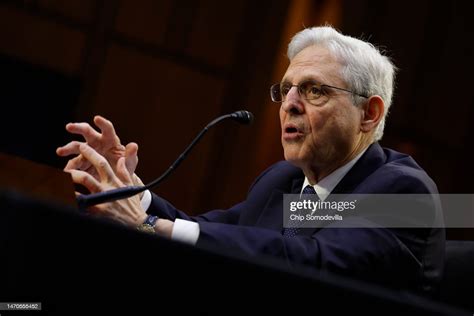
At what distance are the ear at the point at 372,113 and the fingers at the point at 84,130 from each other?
2.75 feet

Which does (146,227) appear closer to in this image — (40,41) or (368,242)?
(368,242)

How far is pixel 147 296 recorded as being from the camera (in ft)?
2.38

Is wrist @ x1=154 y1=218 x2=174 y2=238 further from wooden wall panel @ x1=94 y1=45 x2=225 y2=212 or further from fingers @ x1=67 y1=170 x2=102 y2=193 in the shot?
wooden wall panel @ x1=94 y1=45 x2=225 y2=212

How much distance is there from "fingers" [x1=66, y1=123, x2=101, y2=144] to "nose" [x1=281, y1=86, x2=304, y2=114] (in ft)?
2.00

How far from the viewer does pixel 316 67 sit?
7.26ft

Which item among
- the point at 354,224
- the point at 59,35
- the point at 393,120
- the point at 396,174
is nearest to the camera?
the point at 354,224

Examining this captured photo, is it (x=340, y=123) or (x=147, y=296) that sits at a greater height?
(x=340, y=123)

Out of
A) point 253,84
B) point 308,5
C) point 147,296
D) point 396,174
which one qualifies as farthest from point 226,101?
point 147,296

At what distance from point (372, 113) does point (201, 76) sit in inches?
96.0

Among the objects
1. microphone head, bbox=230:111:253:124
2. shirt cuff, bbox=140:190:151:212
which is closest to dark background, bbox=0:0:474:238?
shirt cuff, bbox=140:190:151:212

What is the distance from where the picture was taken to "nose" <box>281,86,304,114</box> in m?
2.23

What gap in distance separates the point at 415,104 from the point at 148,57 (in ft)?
6.28

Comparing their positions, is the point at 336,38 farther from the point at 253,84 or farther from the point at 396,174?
the point at 253,84

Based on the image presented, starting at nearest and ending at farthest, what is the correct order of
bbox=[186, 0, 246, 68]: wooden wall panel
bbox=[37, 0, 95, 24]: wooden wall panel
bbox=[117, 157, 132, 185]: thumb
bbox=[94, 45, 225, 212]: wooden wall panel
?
bbox=[117, 157, 132, 185]: thumb → bbox=[37, 0, 95, 24]: wooden wall panel → bbox=[94, 45, 225, 212]: wooden wall panel → bbox=[186, 0, 246, 68]: wooden wall panel
